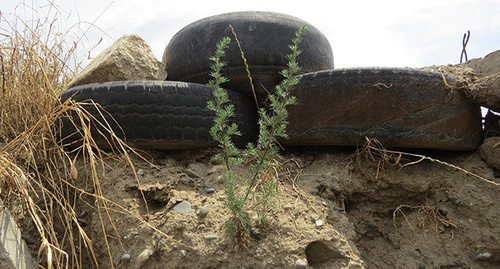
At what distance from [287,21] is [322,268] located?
1.61 m

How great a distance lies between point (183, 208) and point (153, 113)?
2.02 feet

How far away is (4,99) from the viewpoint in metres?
2.28

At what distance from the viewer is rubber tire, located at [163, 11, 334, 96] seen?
2.53 metres

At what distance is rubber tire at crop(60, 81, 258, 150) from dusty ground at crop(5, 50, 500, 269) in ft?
0.40

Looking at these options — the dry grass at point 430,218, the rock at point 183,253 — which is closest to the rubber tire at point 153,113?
the rock at point 183,253

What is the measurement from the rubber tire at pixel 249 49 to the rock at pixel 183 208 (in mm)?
980

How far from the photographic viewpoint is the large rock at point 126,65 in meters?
2.57

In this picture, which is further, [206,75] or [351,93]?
[206,75]

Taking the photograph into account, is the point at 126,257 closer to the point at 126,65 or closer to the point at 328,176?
the point at 328,176

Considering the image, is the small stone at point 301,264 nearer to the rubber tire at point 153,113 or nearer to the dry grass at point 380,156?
the dry grass at point 380,156

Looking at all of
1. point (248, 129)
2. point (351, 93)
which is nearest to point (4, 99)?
point (248, 129)

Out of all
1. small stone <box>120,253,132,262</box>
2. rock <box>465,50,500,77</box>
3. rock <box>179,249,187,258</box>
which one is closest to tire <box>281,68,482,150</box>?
rock <box>465,50,500,77</box>

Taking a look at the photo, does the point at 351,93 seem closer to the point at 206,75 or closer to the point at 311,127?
the point at 311,127

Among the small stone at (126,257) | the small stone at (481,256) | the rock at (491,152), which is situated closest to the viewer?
the small stone at (126,257)
